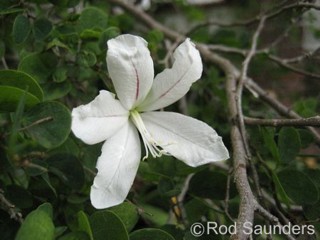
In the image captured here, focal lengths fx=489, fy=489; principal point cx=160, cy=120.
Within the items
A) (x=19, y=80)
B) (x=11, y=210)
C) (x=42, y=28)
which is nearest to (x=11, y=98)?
(x=19, y=80)

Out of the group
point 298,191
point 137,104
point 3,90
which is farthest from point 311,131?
point 3,90

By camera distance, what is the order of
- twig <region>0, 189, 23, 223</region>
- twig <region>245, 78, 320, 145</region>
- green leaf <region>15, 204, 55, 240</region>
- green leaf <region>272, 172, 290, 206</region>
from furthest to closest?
1. twig <region>245, 78, 320, 145</region>
2. green leaf <region>272, 172, 290, 206</region>
3. twig <region>0, 189, 23, 223</region>
4. green leaf <region>15, 204, 55, 240</region>

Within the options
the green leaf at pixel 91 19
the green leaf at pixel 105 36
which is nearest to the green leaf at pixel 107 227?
the green leaf at pixel 105 36

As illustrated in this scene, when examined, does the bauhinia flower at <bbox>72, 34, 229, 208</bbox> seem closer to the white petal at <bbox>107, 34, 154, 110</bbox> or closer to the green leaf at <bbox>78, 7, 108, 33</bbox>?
the white petal at <bbox>107, 34, 154, 110</bbox>

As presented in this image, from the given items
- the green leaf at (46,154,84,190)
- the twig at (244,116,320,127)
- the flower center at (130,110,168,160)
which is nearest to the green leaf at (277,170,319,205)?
the twig at (244,116,320,127)

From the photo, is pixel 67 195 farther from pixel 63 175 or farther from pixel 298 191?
pixel 298 191
